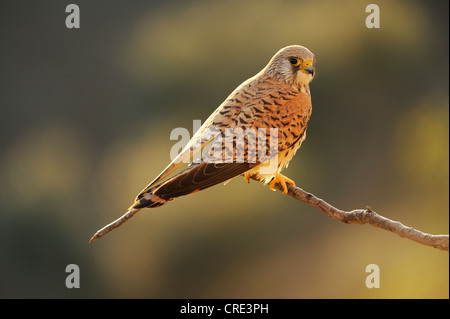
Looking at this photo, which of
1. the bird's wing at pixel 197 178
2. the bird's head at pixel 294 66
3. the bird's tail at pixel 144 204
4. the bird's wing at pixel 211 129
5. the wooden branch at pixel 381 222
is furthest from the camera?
the bird's head at pixel 294 66

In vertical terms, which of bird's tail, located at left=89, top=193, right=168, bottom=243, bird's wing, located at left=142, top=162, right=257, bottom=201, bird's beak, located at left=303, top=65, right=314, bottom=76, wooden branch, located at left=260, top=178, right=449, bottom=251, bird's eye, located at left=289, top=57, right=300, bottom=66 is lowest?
wooden branch, located at left=260, top=178, right=449, bottom=251

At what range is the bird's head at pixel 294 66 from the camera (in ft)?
6.23

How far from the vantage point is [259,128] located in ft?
6.19

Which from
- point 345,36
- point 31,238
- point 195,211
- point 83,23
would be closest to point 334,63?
point 345,36

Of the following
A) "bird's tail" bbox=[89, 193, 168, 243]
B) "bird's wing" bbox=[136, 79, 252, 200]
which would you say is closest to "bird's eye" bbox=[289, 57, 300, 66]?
"bird's wing" bbox=[136, 79, 252, 200]

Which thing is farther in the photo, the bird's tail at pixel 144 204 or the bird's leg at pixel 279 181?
the bird's leg at pixel 279 181

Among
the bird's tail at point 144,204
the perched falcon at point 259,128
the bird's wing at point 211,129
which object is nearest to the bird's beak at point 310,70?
the perched falcon at point 259,128

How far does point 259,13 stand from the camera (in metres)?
7.25

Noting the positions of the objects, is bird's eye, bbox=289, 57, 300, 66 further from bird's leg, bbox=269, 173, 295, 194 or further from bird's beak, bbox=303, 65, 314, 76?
bird's leg, bbox=269, 173, 295, 194

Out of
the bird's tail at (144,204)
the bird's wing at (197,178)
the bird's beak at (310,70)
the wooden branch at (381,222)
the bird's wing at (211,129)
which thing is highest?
the bird's beak at (310,70)

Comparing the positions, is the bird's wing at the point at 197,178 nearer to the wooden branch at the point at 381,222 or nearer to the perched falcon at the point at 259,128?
the perched falcon at the point at 259,128

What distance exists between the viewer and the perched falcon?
65.3 inches

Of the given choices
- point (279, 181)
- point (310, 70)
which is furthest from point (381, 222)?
point (310, 70)

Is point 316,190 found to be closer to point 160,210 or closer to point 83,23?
point 160,210
